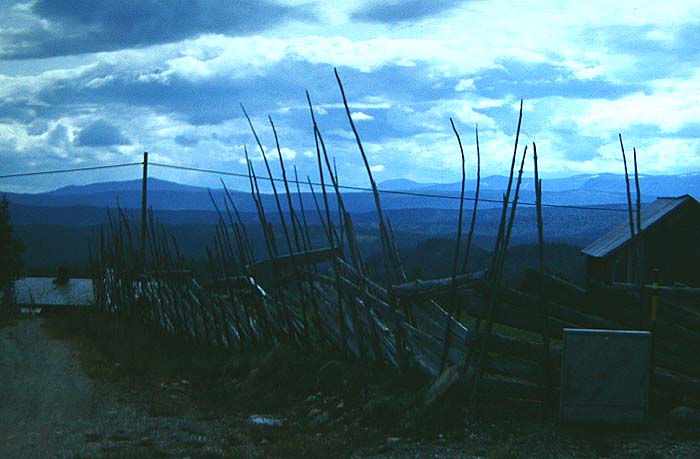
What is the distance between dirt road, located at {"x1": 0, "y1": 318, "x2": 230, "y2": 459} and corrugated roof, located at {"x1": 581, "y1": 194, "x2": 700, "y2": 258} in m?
13.7

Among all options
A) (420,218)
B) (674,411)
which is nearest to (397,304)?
(674,411)

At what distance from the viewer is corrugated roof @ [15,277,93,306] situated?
113ft

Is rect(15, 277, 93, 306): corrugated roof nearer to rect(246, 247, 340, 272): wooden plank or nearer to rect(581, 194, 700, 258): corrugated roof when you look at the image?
rect(581, 194, 700, 258): corrugated roof

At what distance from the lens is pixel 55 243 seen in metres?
136

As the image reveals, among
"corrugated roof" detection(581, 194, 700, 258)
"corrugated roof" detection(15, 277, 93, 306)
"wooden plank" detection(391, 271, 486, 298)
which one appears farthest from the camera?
"corrugated roof" detection(15, 277, 93, 306)

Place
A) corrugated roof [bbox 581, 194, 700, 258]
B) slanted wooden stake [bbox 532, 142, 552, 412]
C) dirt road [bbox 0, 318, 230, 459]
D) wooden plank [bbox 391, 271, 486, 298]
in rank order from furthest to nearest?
corrugated roof [bbox 581, 194, 700, 258], wooden plank [bbox 391, 271, 486, 298], slanted wooden stake [bbox 532, 142, 552, 412], dirt road [bbox 0, 318, 230, 459]

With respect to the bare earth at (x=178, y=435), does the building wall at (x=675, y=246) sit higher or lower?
higher

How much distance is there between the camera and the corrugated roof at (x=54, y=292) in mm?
34562

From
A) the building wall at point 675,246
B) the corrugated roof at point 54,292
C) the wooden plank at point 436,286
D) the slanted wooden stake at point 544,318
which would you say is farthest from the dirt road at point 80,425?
the corrugated roof at point 54,292

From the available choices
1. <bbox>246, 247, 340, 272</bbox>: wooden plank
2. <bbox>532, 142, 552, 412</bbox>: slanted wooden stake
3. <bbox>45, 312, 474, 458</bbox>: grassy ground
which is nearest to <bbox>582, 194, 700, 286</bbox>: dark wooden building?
<bbox>246, 247, 340, 272</bbox>: wooden plank

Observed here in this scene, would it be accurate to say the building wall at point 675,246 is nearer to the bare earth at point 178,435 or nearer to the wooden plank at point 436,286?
the wooden plank at point 436,286

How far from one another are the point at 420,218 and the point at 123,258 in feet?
547

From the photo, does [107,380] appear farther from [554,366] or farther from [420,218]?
[420,218]

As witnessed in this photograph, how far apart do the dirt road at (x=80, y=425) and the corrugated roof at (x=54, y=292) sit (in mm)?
23548
